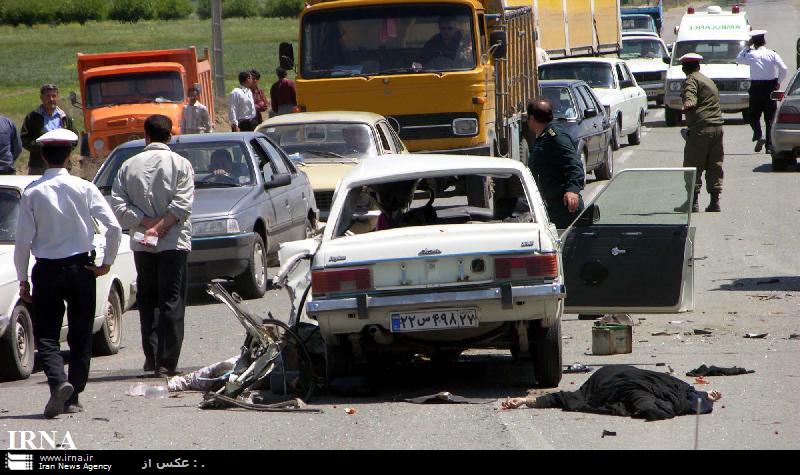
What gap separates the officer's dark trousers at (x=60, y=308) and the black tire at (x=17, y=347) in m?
1.36

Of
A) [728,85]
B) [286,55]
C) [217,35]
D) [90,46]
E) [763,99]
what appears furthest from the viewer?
[90,46]


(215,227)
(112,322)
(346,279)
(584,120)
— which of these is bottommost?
(112,322)

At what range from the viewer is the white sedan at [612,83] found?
25.9 m

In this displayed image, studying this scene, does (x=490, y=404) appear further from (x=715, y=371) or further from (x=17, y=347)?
(x=17, y=347)

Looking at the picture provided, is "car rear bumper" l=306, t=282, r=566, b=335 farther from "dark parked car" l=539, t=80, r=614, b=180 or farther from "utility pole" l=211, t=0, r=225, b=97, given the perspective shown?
"utility pole" l=211, t=0, r=225, b=97

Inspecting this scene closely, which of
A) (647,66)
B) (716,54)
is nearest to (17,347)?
(716,54)

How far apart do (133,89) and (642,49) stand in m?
17.8

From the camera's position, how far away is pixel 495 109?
62.3ft

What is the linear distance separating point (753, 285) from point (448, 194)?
305cm

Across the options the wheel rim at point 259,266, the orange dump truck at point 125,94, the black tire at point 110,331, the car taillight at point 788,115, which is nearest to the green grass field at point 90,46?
the orange dump truck at point 125,94

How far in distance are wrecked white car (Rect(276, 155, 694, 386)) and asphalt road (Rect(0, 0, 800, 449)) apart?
0.37 meters

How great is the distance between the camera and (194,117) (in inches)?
905

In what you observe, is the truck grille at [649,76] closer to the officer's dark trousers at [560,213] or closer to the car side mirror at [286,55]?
the car side mirror at [286,55]

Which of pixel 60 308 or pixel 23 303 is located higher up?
pixel 60 308
